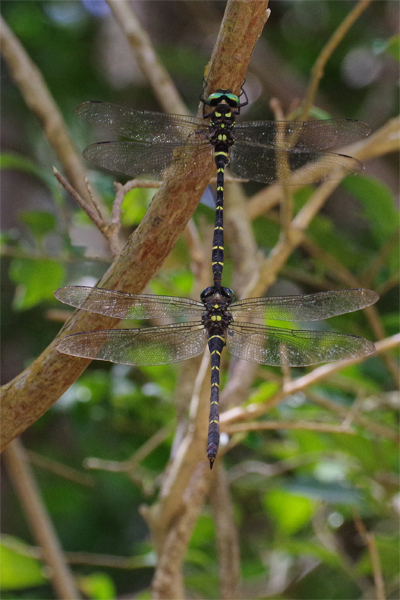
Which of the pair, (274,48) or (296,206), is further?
(274,48)

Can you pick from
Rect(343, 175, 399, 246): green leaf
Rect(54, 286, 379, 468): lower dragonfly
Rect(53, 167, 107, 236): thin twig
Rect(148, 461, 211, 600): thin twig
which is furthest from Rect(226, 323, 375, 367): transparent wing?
Rect(343, 175, 399, 246): green leaf

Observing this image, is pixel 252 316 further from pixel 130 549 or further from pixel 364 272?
pixel 130 549

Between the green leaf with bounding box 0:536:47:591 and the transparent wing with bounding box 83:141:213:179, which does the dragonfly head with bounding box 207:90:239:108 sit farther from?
the green leaf with bounding box 0:536:47:591

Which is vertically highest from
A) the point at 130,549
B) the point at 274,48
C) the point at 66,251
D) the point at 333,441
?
the point at 274,48

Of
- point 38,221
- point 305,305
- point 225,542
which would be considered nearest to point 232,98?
point 305,305

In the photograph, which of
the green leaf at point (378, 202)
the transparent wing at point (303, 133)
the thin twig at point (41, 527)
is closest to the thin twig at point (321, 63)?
the transparent wing at point (303, 133)

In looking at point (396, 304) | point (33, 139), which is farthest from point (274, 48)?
point (396, 304)

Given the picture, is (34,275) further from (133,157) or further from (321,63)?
(321,63)
